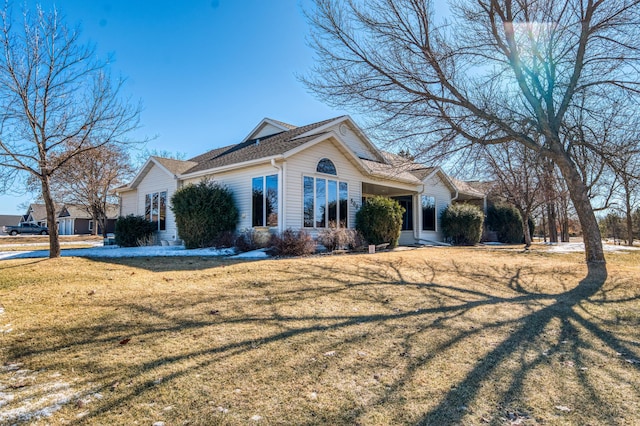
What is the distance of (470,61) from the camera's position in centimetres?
1138

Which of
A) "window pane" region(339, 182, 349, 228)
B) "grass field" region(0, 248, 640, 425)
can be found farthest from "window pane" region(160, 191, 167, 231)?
"grass field" region(0, 248, 640, 425)

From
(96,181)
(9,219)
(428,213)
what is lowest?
(428,213)

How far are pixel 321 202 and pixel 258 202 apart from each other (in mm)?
2285

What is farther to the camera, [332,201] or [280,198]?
[332,201]

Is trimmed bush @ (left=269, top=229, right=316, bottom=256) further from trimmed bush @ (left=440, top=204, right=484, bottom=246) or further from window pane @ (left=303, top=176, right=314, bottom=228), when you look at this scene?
trimmed bush @ (left=440, top=204, right=484, bottom=246)

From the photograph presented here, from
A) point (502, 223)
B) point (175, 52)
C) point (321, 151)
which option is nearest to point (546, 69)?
point (321, 151)

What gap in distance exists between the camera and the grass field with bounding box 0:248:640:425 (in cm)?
292

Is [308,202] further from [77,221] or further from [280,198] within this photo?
[77,221]

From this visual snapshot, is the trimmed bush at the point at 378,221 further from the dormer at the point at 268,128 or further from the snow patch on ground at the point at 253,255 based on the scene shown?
the dormer at the point at 268,128

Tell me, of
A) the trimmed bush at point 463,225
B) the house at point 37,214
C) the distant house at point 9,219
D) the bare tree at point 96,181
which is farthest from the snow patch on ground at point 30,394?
the distant house at point 9,219

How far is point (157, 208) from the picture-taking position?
18125 mm

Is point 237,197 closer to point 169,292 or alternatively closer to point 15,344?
point 169,292

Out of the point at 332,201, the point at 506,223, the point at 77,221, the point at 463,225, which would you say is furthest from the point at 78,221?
the point at 506,223

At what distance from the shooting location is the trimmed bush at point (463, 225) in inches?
800
